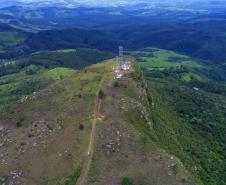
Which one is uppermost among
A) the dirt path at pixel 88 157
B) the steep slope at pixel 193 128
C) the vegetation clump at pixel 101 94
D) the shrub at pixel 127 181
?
the vegetation clump at pixel 101 94

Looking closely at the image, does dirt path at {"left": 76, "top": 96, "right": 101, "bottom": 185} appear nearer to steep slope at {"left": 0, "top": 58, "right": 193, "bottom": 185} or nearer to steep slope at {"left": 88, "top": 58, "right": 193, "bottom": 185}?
steep slope at {"left": 0, "top": 58, "right": 193, "bottom": 185}

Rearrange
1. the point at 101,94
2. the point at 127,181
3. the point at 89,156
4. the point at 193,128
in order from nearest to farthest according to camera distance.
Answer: the point at 127,181, the point at 89,156, the point at 101,94, the point at 193,128

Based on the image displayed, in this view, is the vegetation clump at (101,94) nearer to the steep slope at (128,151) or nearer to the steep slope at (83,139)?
the steep slope at (83,139)

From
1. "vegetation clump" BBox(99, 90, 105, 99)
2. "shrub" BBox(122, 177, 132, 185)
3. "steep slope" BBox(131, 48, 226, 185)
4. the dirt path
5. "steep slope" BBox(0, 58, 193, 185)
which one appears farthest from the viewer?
"steep slope" BBox(131, 48, 226, 185)

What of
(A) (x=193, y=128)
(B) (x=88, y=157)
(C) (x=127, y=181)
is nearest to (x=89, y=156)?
(B) (x=88, y=157)

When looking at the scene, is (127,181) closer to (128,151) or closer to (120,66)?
(128,151)

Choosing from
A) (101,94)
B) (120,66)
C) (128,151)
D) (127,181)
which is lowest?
(127,181)

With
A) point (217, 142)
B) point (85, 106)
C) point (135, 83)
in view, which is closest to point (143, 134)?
point (85, 106)

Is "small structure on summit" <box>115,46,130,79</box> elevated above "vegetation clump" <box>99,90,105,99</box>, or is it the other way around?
"vegetation clump" <box>99,90,105,99</box>

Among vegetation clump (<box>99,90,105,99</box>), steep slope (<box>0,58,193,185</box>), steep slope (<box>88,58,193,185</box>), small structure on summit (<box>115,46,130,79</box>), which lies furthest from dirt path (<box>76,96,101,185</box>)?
small structure on summit (<box>115,46,130,79</box>)

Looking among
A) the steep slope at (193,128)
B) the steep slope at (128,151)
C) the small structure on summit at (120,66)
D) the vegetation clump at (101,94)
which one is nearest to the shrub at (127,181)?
the steep slope at (128,151)
